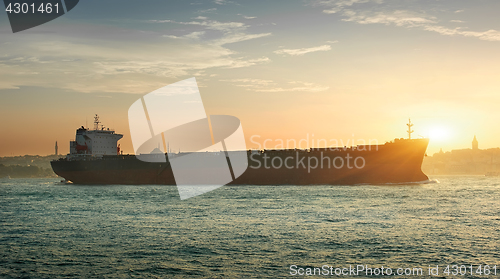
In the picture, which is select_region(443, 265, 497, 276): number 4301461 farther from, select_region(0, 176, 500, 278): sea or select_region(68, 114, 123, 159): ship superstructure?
select_region(68, 114, 123, 159): ship superstructure

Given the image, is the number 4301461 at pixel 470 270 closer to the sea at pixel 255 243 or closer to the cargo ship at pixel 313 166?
the sea at pixel 255 243

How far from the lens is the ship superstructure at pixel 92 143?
195 ft

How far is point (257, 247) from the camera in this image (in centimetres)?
1330

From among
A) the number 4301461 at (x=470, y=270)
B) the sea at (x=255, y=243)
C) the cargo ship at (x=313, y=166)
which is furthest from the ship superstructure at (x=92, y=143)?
the number 4301461 at (x=470, y=270)

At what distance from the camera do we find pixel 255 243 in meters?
13.9

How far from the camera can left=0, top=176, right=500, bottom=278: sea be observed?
1065cm

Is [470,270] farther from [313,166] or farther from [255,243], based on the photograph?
[313,166]

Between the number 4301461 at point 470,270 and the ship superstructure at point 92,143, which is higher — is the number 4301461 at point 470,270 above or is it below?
below

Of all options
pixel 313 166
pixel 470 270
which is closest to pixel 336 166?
pixel 313 166

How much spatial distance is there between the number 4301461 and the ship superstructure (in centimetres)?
5700

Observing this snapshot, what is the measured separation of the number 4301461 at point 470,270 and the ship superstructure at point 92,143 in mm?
56996

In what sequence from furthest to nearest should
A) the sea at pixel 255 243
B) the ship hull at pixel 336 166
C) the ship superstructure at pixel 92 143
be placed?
the ship superstructure at pixel 92 143, the ship hull at pixel 336 166, the sea at pixel 255 243

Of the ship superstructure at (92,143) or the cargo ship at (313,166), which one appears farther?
the ship superstructure at (92,143)

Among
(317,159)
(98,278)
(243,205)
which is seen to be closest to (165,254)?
(98,278)
